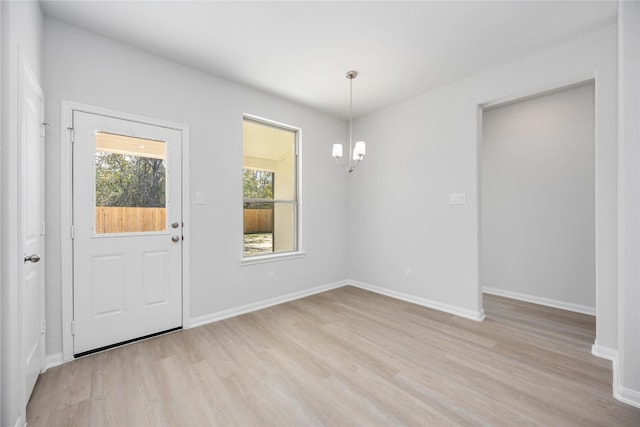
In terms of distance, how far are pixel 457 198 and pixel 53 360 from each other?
13.6 feet

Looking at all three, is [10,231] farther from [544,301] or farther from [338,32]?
[544,301]

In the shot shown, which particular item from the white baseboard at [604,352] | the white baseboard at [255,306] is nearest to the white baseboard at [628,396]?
the white baseboard at [604,352]

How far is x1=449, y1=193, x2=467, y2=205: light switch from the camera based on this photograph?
10.5 ft

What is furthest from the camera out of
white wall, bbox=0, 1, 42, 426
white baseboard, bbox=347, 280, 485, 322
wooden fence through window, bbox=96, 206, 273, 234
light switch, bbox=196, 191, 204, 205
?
white baseboard, bbox=347, 280, 485, 322

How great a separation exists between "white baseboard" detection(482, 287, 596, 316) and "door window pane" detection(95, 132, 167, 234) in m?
4.51

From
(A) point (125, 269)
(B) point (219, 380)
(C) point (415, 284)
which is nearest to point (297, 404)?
(B) point (219, 380)

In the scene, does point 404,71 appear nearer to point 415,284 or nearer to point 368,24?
point 368,24

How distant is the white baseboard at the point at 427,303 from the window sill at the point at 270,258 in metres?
1.19

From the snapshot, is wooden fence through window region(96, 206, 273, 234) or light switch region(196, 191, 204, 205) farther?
light switch region(196, 191, 204, 205)

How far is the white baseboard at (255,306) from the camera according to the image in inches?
117

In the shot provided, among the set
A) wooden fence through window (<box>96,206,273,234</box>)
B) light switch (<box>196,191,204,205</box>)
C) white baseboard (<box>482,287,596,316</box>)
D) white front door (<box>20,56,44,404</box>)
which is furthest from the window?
white baseboard (<box>482,287,596,316</box>)

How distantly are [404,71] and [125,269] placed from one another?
3.49 metres

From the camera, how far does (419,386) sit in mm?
1914

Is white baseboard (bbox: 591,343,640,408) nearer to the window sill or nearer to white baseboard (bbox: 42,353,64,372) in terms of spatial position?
the window sill
